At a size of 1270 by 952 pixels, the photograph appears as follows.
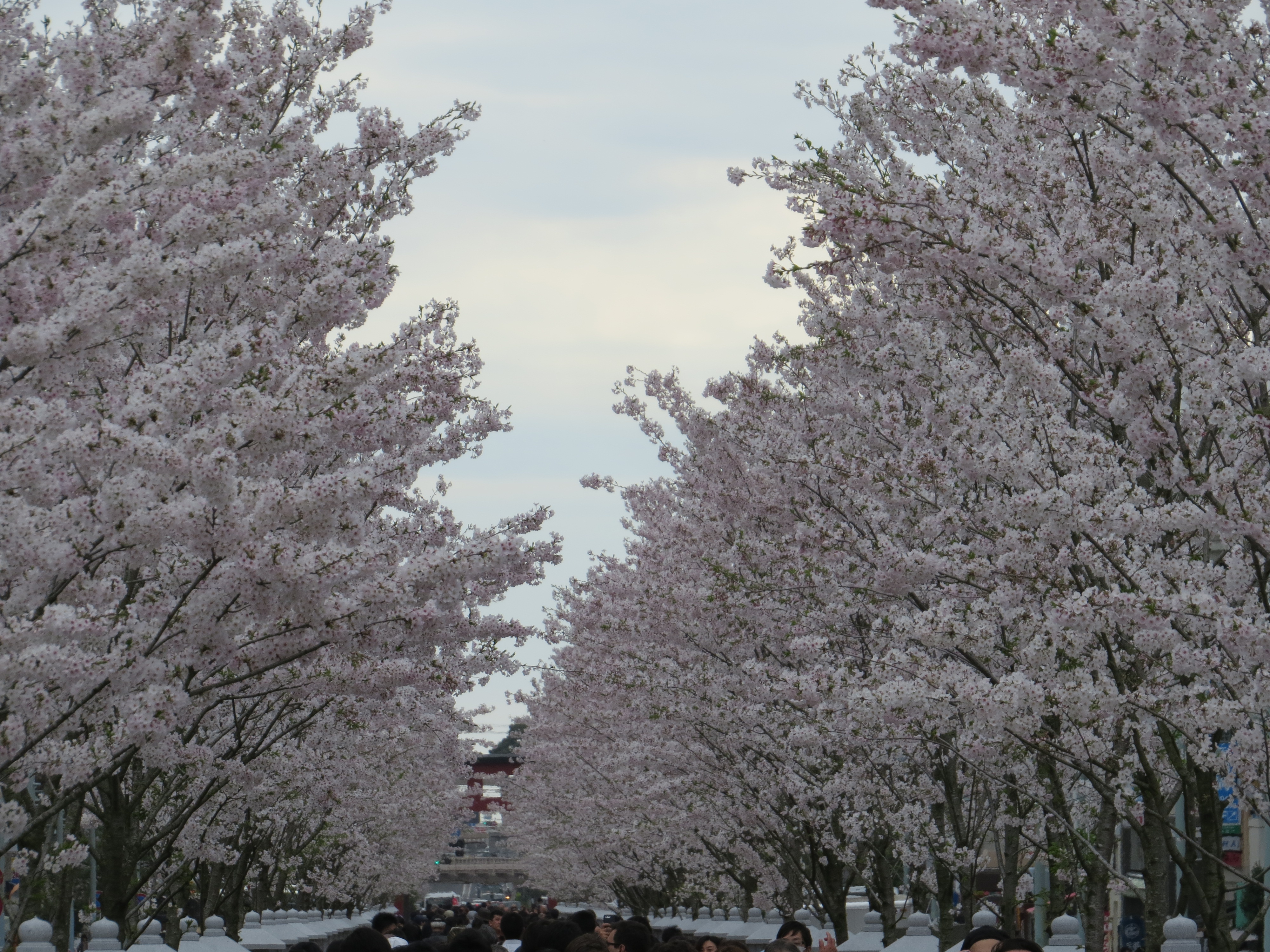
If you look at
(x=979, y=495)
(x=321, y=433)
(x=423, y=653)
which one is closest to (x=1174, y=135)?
(x=979, y=495)

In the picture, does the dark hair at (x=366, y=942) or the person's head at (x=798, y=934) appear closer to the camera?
the dark hair at (x=366, y=942)

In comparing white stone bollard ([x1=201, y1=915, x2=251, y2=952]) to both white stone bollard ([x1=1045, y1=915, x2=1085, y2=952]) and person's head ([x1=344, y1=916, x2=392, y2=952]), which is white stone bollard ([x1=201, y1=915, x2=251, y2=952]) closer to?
person's head ([x1=344, y1=916, x2=392, y2=952])

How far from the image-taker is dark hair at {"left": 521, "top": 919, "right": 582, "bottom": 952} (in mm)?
8078

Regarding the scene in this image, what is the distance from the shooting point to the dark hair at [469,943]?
7.83 m

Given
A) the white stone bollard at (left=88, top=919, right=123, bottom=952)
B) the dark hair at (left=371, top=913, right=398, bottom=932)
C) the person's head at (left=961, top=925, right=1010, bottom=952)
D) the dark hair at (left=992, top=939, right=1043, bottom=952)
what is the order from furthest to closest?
the dark hair at (left=371, top=913, right=398, bottom=932) < the white stone bollard at (left=88, top=919, right=123, bottom=952) < the person's head at (left=961, top=925, right=1010, bottom=952) < the dark hair at (left=992, top=939, right=1043, bottom=952)

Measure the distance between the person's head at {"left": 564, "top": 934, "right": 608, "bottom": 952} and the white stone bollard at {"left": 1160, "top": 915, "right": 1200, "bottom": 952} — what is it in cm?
312

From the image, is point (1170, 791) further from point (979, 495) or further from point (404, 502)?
point (404, 502)

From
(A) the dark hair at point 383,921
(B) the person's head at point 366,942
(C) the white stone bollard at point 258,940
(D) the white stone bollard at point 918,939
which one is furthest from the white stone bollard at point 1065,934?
(C) the white stone bollard at point 258,940

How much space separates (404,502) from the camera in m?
12.6

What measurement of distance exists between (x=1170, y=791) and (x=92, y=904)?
10268mm

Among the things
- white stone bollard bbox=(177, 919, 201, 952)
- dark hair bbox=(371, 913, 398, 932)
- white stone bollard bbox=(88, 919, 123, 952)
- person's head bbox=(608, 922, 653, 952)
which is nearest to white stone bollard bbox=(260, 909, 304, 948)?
white stone bollard bbox=(177, 919, 201, 952)

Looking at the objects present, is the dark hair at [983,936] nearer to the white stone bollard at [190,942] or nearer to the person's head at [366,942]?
the person's head at [366,942]

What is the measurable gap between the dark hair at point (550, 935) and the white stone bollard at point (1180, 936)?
3.18 m

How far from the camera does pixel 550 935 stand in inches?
318
